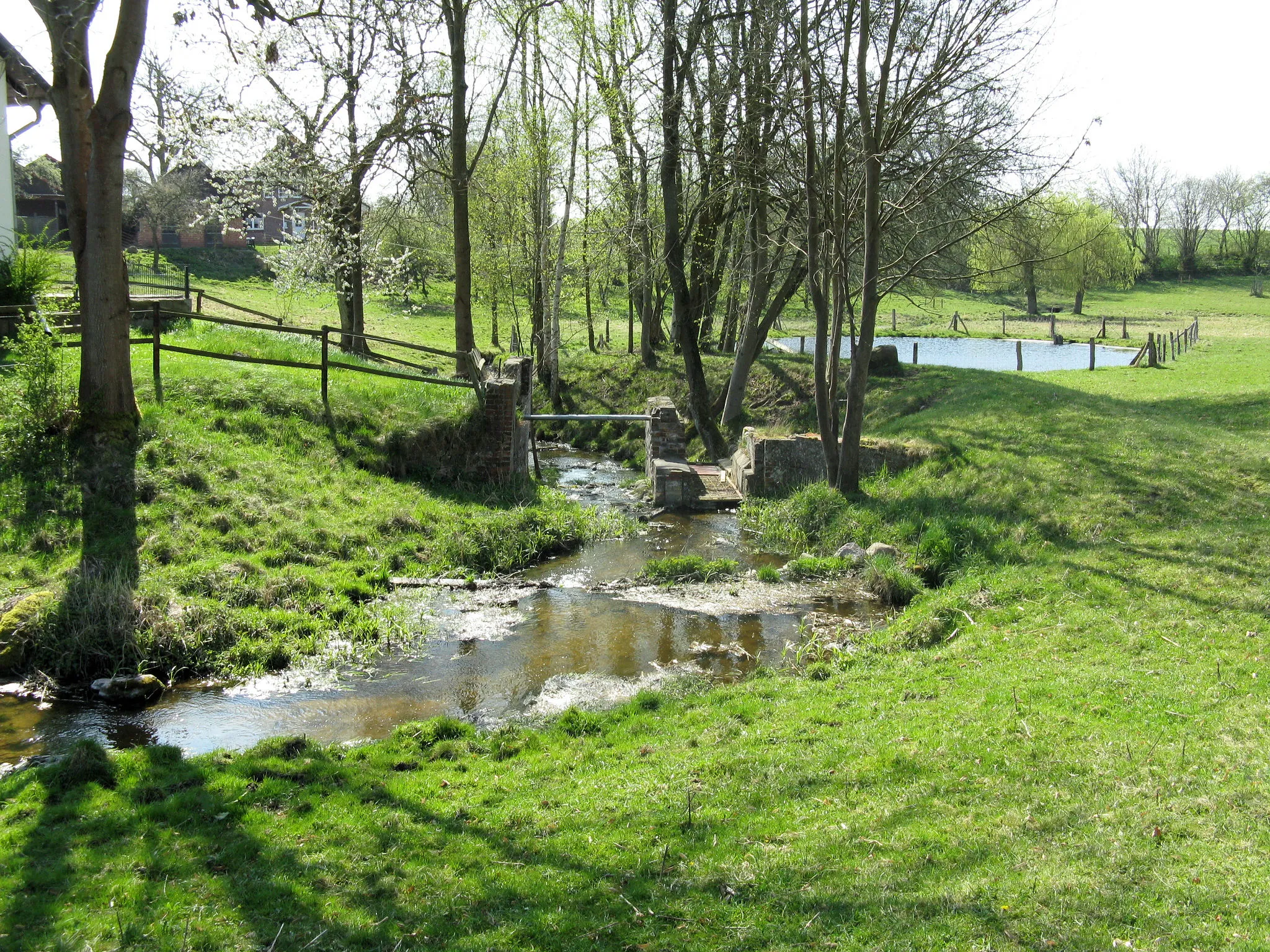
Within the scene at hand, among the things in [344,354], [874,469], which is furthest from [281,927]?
[344,354]

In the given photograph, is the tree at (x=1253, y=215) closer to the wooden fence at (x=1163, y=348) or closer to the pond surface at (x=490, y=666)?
the wooden fence at (x=1163, y=348)

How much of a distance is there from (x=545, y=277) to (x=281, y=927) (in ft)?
80.6

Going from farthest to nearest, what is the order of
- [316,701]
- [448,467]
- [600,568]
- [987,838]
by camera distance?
1. [448,467]
2. [600,568]
3. [316,701]
4. [987,838]

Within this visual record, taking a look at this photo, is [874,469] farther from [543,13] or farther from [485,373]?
[543,13]

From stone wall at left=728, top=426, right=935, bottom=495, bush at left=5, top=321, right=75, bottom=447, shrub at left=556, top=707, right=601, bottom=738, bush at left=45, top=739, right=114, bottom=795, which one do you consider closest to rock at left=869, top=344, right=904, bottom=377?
stone wall at left=728, top=426, right=935, bottom=495

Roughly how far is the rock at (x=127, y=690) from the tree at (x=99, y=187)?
16.3 ft

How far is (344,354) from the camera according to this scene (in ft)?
63.6

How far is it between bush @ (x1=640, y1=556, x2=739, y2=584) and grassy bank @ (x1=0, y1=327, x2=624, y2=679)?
78.3 inches

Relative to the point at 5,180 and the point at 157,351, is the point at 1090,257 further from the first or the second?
the point at 157,351

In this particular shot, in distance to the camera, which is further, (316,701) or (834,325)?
(834,325)

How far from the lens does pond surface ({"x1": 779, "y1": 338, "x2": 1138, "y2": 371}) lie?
31.6m

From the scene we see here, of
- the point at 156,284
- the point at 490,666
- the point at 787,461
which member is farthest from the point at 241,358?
the point at 156,284

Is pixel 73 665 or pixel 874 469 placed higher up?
pixel 874 469

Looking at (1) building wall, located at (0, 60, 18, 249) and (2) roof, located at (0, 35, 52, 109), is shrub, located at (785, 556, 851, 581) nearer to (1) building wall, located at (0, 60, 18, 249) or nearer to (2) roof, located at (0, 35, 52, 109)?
(2) roof, located at (0, 35, 52, 109)
